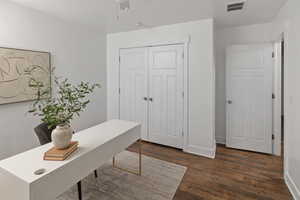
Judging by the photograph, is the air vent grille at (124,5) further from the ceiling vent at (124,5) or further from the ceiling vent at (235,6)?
the ceiling vent at (235,6)

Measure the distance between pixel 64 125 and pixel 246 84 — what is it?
3.25 meters

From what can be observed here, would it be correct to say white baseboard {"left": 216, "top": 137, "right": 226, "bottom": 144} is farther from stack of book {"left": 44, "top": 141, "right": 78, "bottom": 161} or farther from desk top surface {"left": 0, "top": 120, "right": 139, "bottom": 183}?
stack of book {"left": 44, "top": 141, "right": 78, "bottom": 161}

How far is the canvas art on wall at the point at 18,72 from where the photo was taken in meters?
2.35

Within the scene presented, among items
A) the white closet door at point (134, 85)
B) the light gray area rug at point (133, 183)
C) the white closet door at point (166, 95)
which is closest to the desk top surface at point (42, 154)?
the light gray area rug at point (133, 183)

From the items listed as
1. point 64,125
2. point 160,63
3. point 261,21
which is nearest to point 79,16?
point 160,63

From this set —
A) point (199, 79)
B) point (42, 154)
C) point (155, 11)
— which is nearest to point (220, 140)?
point (199, 79)

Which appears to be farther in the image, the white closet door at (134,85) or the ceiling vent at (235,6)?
the white closet door at (134,85)

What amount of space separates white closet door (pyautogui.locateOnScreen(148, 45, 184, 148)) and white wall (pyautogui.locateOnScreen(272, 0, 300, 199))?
162cm

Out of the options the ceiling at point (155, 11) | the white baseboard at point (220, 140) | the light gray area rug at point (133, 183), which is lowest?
the light gray area rug at point (133, 183)

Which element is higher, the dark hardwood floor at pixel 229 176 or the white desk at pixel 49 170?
the white desk at pixel 49 170

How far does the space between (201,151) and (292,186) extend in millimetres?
1347

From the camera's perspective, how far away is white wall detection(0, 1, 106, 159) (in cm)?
245

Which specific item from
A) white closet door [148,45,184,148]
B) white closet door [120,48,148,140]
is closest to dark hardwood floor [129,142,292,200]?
white closet door [148,45,184,148]

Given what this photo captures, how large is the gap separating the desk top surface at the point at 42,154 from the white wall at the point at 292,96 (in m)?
2.00
